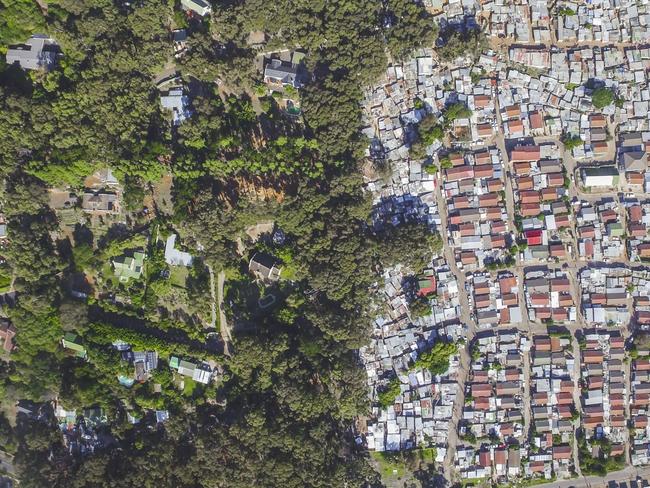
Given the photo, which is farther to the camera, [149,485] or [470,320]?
[470,320]

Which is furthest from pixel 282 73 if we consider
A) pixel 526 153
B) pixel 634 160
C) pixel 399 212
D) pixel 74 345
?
pixel 634 160

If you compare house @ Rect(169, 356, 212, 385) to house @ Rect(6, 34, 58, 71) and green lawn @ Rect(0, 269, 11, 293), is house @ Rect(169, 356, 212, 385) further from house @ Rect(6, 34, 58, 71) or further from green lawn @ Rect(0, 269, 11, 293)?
house @ Rect(6, 34, 58, 71)

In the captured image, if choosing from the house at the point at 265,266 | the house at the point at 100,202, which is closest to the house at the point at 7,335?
the house at the point at 100,202

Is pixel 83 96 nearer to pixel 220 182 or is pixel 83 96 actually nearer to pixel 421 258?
pixel 220 182

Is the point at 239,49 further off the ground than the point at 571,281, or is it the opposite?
the point at 239,49

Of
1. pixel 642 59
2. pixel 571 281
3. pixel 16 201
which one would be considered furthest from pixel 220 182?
pixel 642 59

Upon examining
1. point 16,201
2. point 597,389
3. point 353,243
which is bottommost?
point 597,389
